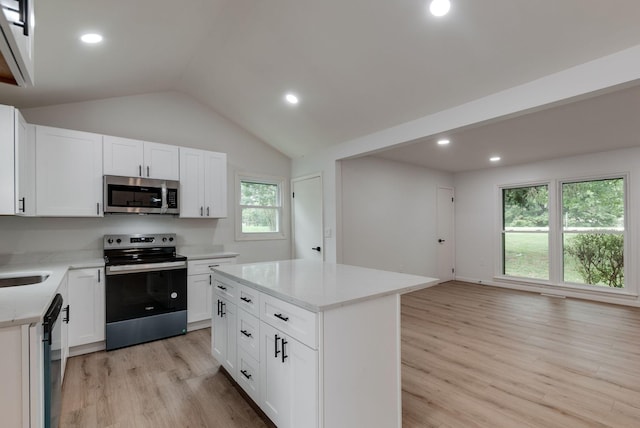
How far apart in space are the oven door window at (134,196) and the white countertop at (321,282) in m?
1.51

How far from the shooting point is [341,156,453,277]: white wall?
484 centimetres

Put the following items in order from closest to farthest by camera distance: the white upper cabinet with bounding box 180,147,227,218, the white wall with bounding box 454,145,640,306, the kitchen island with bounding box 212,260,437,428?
the kitchen island with bounding box 212,260,437,428 → the white upper cabinet with bounding box 180,147,227,218 → the white wall with bounding box 454,145,640,306

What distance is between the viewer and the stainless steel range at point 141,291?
121 inches

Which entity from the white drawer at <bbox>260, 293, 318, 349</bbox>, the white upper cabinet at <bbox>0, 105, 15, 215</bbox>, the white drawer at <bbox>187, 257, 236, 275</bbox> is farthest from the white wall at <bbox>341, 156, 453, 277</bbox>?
the white upper cabinet at <bbox>0, 105, 15, 215</bbox>

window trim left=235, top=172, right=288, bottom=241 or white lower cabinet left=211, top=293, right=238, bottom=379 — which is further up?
window trim left=235, top=172, right=288, bottom=241

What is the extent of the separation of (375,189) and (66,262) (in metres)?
4.22

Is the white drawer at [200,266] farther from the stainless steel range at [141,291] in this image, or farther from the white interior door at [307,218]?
the white interior door at [307,218]

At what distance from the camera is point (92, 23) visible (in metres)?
2.19

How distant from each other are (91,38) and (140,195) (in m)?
1.60

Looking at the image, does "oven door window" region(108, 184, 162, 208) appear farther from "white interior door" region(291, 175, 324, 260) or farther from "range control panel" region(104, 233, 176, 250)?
"white interior door" region(291, 175, 324, 260)

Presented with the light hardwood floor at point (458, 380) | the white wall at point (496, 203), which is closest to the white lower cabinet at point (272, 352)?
the light hardwood floor at point (458, 380)

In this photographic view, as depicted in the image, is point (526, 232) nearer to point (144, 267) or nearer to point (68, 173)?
point (144, 267)

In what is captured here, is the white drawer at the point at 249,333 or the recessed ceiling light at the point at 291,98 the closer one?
the white drawer at the point at 249,333

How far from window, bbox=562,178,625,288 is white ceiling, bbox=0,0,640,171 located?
173cm
